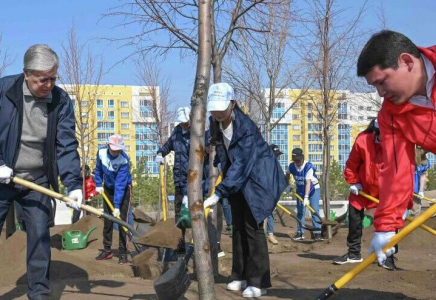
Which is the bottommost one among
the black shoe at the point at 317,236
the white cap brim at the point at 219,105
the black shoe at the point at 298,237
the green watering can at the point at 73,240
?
the black shoe at the point at 298,237

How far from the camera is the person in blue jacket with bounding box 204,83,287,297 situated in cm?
518

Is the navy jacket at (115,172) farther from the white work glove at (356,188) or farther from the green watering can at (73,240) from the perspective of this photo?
the white work glove at (356,188)

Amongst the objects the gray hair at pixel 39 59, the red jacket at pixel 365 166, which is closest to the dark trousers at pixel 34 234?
the gray hair at pixel 39 59

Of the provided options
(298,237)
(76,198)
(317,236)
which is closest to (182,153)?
(76,198)

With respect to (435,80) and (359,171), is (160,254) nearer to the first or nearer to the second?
(359,171)

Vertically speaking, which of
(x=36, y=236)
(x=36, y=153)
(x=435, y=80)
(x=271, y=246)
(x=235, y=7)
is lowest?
(x=271, y=246)

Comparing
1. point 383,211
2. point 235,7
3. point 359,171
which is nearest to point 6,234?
point 235,7

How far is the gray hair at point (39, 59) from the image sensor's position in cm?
453

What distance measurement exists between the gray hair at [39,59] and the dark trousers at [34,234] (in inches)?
35.7

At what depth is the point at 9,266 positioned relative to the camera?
696 cm

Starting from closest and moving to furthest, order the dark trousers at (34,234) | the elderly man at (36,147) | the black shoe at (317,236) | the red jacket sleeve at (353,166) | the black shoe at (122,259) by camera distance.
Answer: the elderly man at (36,147), the dark trousers at (34,234), the red jacket sleeve at (353,166), the black shoe at (122,259), the black shoe at (317,236)

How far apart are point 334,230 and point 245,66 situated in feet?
15.3

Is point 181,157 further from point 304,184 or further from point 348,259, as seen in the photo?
point 304,184

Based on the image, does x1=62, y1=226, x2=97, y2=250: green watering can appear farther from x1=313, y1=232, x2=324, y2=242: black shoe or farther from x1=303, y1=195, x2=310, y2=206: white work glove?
x1=313, y1=232, x2=324, y2=242: black shoe
